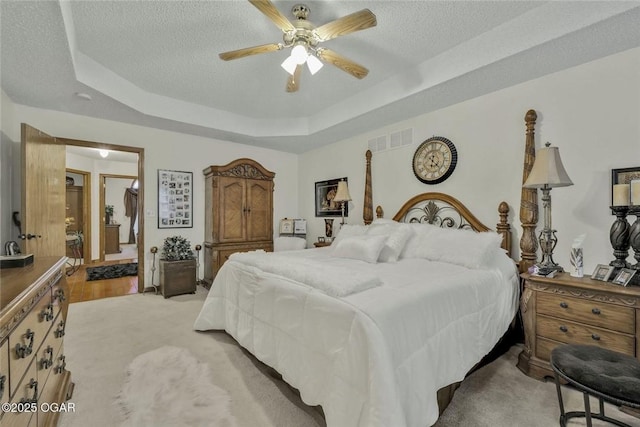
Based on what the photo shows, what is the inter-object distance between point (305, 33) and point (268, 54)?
32.7 inches

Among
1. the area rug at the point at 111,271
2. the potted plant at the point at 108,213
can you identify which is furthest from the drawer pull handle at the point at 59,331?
the potted plant at the point at 108,213

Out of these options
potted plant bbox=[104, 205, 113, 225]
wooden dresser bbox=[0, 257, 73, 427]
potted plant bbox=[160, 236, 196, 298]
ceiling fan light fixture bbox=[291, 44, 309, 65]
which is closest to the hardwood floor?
potted plant bbox=[160, 236, 196, 298]

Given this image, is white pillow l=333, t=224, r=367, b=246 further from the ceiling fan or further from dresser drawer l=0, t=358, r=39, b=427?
dresser drawer l=0, t=358, r=39, b=427

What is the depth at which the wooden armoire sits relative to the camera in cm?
443

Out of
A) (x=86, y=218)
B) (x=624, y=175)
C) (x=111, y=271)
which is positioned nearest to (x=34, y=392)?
(x=624, y=175)

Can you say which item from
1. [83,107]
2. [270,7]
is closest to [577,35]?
[270,7]

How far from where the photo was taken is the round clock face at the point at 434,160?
3297mm

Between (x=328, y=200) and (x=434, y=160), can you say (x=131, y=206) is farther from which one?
(x=434, y=160)

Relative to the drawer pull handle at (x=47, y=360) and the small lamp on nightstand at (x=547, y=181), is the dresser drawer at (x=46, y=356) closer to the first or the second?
the drawer pull handle at (x=47, y=360)

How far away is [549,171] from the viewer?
7.44 feet

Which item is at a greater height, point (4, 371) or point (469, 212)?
point (469, 212)

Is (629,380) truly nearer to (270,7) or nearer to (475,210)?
(475,210)

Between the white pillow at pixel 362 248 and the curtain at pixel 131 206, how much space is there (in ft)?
28.7

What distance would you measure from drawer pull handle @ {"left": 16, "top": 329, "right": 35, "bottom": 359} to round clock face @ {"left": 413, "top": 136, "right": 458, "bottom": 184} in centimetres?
356
